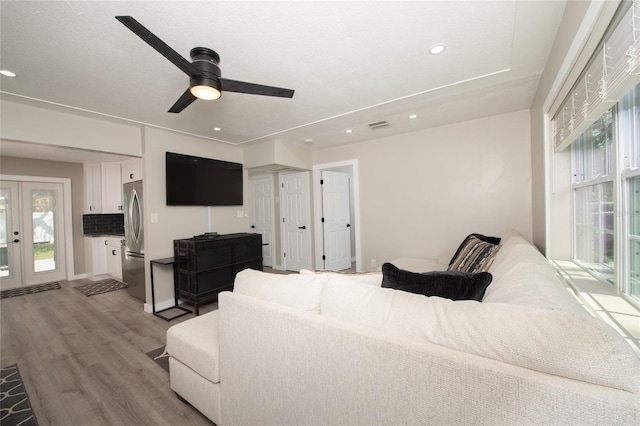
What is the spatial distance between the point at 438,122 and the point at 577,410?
347 cm

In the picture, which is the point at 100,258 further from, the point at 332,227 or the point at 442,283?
the point at 442,283

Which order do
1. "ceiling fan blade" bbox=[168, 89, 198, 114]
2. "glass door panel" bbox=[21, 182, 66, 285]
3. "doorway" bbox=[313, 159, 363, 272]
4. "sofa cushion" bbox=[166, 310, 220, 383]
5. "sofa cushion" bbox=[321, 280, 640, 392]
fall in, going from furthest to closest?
"doorway" bbox=[313, 159, 363, 272] < "glass door panel" bbox=[21, 182, 66, 285] < "ceiling fan blade" bbox=[168, 89, 198, 114] < "sofa cushion" bbox=[166, 310, 220, 383] < "sofa cushion" bbox=[321, 280, 640, 392]

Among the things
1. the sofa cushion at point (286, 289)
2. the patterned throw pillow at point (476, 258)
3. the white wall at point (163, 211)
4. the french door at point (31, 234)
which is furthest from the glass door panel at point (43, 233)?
the patterned throw pillow at point (476, 258)

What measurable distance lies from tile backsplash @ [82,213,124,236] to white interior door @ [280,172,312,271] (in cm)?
340

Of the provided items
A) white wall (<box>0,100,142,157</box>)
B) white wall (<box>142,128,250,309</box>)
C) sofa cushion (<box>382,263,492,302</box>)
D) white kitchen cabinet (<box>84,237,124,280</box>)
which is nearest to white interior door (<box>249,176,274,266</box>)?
white wall (<box>142,128,250,309</box>)

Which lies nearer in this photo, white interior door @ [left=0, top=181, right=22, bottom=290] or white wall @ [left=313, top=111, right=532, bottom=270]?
white wall @ [left=313, top=111, right=532, bottom=270]

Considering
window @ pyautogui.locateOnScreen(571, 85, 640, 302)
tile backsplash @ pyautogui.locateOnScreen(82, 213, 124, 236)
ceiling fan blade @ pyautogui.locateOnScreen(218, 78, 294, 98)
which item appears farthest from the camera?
tile backsplash @ pyautogui.locateOnScreen(82, 213, 124, 236)

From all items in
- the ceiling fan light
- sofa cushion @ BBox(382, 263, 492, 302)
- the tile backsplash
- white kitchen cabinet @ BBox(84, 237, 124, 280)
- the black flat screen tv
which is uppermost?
the ceiling fan light

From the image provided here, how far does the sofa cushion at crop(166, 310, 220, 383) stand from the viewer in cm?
148

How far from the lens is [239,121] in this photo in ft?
10.6

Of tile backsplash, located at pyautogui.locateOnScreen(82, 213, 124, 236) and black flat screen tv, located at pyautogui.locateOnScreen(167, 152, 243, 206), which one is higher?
black flat screen tv, located at pyautogui.locateOnScreen(167, 152, 243, 206)

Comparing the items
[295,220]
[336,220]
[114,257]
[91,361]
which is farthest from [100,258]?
[336,220]

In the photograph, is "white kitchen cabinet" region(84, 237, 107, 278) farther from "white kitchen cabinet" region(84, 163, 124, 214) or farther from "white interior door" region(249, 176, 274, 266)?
"white interior door" region(249, 176, 274, 266)

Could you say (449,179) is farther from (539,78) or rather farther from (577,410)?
(577,410)
